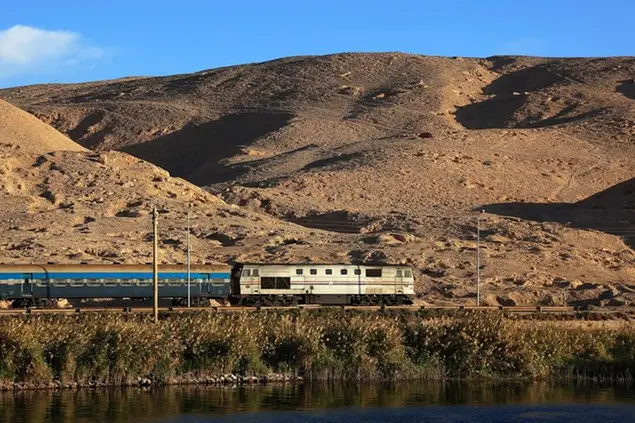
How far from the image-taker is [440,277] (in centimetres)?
7338

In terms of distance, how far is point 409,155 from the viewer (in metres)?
111

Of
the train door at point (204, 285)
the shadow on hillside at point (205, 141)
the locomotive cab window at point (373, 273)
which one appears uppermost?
the shadow on hillside at point (205, 141)

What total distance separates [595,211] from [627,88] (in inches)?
2339

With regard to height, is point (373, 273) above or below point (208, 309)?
above

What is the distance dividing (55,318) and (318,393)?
31.7ft

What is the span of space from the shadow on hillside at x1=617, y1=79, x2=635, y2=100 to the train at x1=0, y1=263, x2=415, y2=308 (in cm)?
8655

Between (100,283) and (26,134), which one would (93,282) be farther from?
(26,134)

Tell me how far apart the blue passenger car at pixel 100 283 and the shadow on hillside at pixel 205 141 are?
69.5 metres

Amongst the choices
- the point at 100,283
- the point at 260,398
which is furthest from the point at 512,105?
the point at 260,398

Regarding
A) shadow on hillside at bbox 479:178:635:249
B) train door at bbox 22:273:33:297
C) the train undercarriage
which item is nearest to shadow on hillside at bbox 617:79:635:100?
shadow on hillside at bbox 479:178:635:249

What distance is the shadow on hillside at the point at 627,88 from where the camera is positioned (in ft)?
473

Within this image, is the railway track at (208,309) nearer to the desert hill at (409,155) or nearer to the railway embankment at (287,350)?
the railway embankment at (287,350)

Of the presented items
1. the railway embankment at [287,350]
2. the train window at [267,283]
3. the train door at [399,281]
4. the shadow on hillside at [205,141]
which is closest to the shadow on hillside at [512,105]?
the shadow on hillside at [205,141]

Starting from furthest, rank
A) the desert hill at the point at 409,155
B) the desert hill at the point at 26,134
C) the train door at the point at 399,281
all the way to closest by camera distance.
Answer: the desert hill at the point at 26,134 → the desert hill at the point at 409,155 → the train door at the point at 399,281
